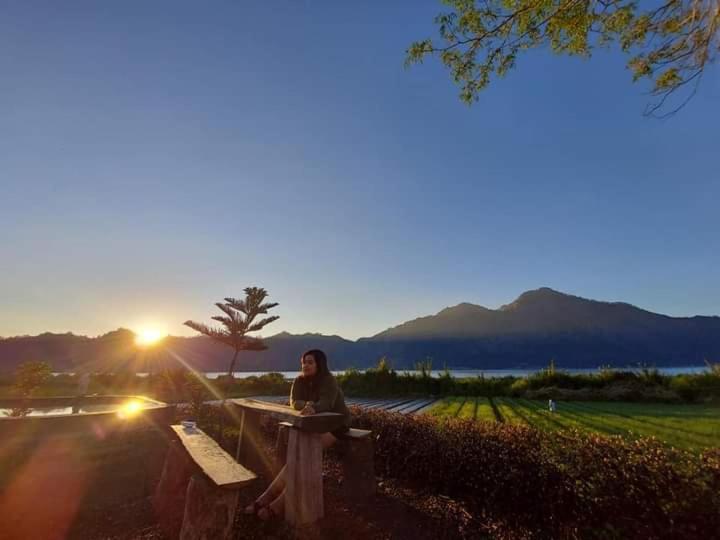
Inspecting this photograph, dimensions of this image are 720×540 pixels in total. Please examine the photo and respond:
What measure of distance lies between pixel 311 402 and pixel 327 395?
7.3 inches

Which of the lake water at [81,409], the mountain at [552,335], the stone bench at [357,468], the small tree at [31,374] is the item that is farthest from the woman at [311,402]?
the mountain at [552,335]

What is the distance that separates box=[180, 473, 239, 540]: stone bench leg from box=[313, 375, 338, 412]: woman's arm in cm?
131

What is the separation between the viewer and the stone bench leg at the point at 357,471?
4055 millimetres

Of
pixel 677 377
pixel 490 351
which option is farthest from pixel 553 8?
pixel 490 351

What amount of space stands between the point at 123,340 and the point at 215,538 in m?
20.2

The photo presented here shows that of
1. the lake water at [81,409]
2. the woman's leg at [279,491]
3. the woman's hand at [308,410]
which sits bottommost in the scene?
the woman's leg at [279,491]

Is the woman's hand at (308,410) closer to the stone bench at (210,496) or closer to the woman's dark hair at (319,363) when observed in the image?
the woman's dark hair at (319,363)

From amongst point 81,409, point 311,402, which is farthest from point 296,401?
point 81,409

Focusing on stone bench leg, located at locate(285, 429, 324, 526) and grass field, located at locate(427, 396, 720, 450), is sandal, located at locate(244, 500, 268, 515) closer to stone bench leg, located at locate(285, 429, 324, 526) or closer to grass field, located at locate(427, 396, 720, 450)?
stone bench leg, located at locate(285, 429, 324, 526)

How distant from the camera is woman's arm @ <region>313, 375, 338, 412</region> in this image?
12.9 feet

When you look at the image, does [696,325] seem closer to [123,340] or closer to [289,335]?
[289,335]

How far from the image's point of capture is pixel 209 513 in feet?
8.68

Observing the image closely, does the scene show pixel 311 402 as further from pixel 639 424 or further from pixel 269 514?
pixel 639 424

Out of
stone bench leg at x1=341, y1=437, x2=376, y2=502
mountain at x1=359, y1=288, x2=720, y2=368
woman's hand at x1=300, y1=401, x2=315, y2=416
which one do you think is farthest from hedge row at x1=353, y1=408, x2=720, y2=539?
mountain at x1=359, y1=288, x2=720, y2=368
